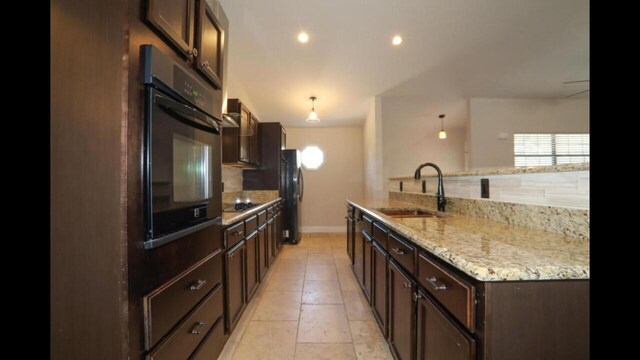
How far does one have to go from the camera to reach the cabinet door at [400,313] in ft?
3.75

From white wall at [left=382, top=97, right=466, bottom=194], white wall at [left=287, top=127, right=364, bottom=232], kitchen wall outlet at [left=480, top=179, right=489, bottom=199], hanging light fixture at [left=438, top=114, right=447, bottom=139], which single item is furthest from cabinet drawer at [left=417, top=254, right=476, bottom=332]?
white wall at [left=382, top=97, right=466, bottom=194]

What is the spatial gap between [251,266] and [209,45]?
1718mm

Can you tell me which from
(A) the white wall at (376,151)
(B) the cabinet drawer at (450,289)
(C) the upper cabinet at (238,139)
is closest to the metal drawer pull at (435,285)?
(B) the cabinet drawer at (450,289)

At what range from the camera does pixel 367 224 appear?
6.79 ft

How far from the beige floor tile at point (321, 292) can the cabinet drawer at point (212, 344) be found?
3.13ft

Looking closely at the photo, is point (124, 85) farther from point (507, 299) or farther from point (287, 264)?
point (287, 264)

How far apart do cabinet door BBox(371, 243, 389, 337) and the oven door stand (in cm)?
109

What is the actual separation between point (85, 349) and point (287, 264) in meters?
2.69

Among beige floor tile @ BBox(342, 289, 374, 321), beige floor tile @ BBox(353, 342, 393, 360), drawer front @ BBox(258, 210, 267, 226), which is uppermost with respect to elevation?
drawer front @ BBox(258, 210, 267, 226)

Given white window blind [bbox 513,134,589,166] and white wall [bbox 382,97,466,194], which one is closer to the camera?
white window blind [bbox 513,134,589,166]

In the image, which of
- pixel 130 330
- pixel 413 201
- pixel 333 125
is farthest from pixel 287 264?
pixel 333 125

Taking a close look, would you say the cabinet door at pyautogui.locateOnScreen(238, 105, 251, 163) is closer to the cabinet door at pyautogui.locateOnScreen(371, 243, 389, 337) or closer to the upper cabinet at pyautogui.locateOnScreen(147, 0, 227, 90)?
the upper cabinet at pyautogui.locateOnScreen(147, 0, 227, 90)

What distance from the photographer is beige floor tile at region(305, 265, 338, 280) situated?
9.43 ft

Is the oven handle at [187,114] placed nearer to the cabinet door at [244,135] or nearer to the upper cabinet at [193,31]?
the upper cabinet at [193,31]
